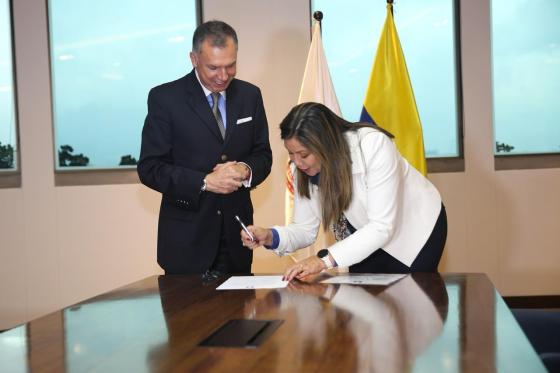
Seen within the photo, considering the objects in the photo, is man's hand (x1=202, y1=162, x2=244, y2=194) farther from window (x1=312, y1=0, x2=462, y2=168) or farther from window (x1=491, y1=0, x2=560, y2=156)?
window (x1=491, y1=0, x2=560, y2=156)

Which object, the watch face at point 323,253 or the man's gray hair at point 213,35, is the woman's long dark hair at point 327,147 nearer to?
the watch face at point 323,253

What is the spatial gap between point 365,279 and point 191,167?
3.06 feet

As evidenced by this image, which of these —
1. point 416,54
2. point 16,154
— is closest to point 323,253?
point 416,54

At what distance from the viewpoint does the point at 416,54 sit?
17.7 feet

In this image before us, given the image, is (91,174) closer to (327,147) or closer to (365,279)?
(327,147)

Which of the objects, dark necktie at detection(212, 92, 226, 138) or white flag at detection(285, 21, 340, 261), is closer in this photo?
dark necktie at detection(212, 92, 226, 138)

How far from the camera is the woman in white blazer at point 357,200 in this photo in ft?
7.86

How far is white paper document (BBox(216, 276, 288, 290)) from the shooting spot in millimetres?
2268

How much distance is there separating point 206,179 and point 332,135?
0.54 m

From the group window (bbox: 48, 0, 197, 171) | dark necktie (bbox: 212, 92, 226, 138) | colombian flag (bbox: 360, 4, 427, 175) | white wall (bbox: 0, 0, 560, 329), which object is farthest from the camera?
window (bbox: 48, 0, 197, 171)

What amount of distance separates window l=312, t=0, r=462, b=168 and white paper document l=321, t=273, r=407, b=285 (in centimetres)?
313

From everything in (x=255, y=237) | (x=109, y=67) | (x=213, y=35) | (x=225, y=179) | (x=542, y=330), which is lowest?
(x=542, y=330)

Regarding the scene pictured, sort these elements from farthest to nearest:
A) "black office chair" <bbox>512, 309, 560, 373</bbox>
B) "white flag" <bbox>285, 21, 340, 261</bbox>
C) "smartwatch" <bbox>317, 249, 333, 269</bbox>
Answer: "white flag" <bbox>285, 21, 340, 261</bbox>
"smartwatch" <bbox>317, 249, 333, 269</bbox>
"black office chair" <bbox>512, 309, 560, 373</bbox>

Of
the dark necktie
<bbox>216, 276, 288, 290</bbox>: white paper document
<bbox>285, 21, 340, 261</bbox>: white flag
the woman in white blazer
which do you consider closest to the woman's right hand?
the woman in white blazer
